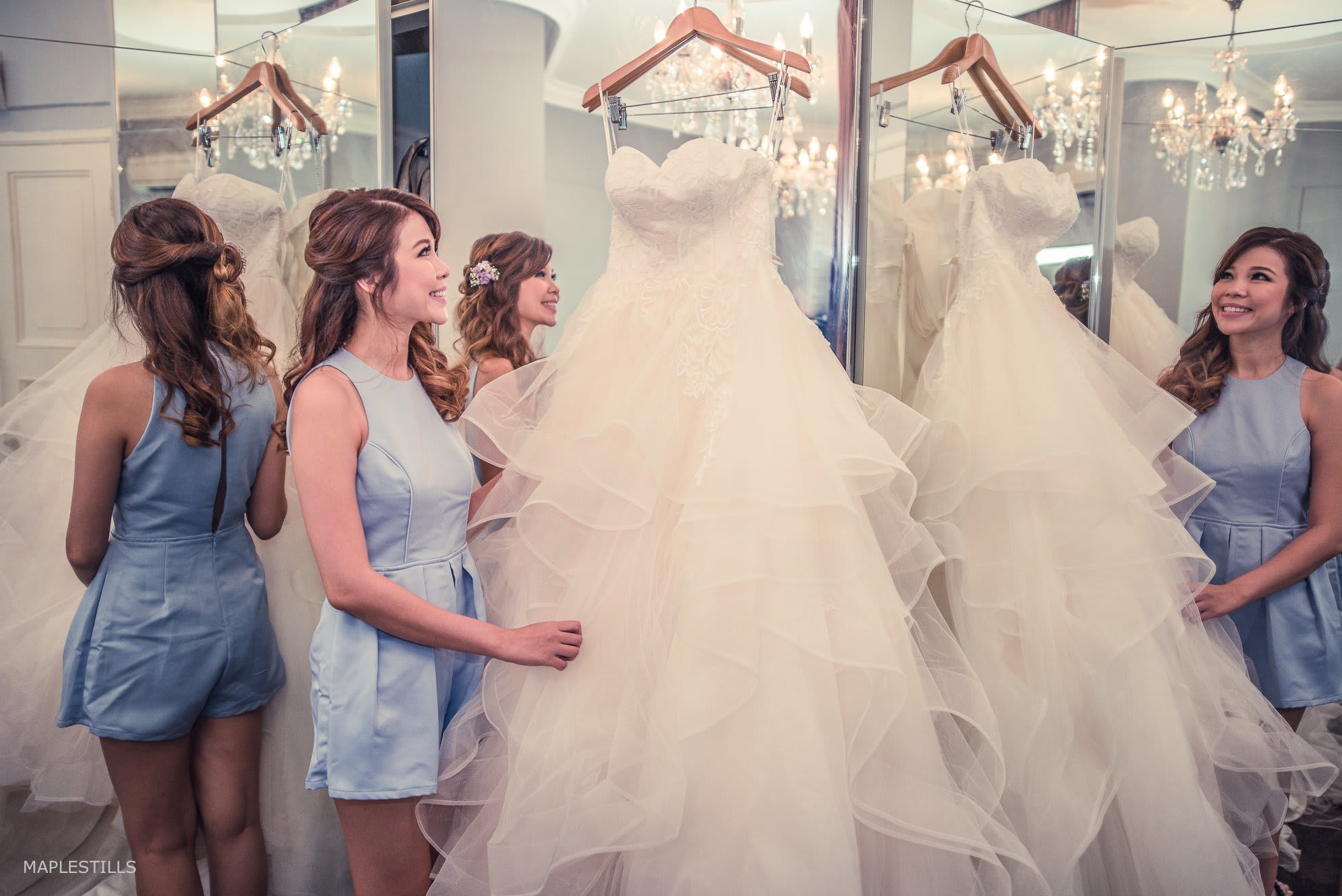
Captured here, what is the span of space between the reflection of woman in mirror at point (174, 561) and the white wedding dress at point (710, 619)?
52 centimetres

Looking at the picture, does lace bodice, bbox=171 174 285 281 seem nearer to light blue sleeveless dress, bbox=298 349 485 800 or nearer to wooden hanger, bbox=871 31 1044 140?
light blue sleeveless dress, bbox=298 349 485 800

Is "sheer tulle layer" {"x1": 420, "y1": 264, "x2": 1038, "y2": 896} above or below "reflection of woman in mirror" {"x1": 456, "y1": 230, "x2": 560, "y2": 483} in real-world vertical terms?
below

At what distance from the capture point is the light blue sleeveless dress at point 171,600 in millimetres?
1604

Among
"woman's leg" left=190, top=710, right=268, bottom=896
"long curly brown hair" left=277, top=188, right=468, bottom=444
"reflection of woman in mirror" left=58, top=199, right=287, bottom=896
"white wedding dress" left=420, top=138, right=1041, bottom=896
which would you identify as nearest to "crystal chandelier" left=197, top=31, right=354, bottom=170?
"reflection of woman in mirror" left=58, top=199, right=287, bottom=896

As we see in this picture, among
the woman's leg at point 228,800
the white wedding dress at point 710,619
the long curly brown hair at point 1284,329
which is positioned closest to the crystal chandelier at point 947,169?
the long curly brown hair at point 1284,329

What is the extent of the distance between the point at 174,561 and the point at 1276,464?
8.19 feet

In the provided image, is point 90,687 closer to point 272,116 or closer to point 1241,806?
point 272,116

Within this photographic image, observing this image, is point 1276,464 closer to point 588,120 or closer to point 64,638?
point 588,120

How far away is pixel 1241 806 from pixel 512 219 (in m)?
2.35

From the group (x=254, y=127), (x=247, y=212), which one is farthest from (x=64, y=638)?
(x=254, y=127)

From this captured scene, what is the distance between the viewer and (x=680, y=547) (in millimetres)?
1455

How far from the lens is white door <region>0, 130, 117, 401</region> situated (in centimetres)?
256

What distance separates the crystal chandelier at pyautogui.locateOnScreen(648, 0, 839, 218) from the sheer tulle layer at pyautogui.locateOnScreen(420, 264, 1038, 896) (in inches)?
35.3

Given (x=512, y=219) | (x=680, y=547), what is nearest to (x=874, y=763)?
(x=680, y=547)
